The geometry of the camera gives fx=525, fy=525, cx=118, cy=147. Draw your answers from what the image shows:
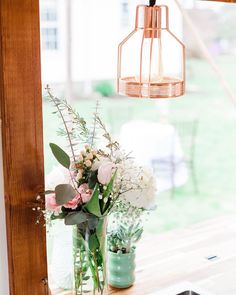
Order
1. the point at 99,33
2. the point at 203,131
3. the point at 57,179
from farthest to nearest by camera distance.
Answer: the point at 203,131 → the point at 99,33 → the point at 57,179

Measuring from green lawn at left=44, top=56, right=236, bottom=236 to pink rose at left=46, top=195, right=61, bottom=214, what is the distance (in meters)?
3.57

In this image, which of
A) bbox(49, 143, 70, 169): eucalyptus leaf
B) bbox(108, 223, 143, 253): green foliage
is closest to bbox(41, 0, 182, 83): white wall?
bbox(108, 223, 143, 253): green foliage

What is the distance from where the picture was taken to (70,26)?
85.4 inches

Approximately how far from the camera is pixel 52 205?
1.27m

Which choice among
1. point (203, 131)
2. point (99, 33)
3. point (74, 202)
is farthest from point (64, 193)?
point (203, 131)

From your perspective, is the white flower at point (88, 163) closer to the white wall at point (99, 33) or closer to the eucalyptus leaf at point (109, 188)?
the eucalyptus leaf at point (109, 188)

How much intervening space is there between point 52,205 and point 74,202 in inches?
2.2

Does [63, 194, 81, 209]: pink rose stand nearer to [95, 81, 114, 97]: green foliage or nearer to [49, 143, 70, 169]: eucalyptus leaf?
[49, 143, 70, 169]: eucalyptus leaf

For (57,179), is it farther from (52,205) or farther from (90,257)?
(90,257)

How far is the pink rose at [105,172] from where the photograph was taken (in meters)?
1.24

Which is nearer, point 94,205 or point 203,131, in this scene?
point 94,205

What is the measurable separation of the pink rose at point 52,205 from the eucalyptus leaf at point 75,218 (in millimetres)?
34

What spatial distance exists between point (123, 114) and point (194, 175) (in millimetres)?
1261

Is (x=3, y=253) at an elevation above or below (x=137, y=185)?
below
